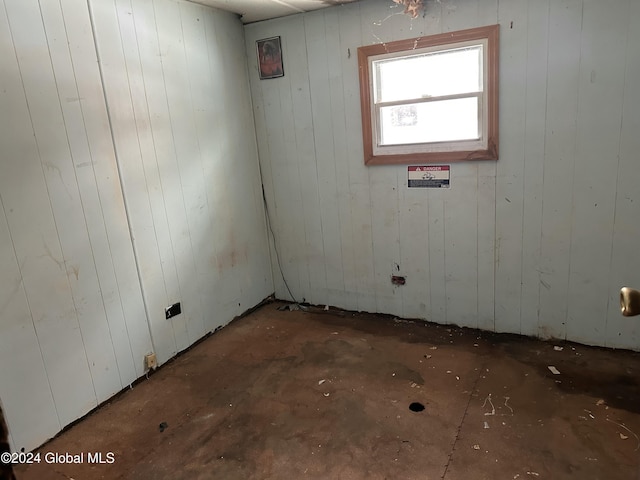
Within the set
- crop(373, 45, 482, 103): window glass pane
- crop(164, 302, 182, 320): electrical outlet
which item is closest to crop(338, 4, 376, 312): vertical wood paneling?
crop(373, 45, 482, 103): window glass pane

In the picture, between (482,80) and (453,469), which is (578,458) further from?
→ (482,80)

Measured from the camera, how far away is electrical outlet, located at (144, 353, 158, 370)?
2.88 m

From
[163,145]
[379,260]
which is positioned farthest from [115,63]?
[379,260]

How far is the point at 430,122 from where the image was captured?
3053mm

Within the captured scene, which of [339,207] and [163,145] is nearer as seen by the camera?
[163,145]

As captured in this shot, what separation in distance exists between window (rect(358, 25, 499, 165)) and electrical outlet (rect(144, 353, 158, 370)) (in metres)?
2.06

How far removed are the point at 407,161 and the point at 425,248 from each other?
2.19 ft

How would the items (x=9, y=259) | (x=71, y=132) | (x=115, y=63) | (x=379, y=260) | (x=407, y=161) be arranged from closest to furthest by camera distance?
1. (x=9, y=259)
2. (x=71, y=132)
3. (x=115, y=63)
4. (x=407, y=161)
5. (x=379, y=260)

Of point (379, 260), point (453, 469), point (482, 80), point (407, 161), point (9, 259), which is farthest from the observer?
point (379, 260)

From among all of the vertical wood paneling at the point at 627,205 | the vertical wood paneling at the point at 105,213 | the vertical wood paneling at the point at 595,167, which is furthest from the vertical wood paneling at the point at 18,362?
the vertical wood paneling at the point at 627,205

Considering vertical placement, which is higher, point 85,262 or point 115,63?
point 115,63

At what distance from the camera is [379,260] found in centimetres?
351

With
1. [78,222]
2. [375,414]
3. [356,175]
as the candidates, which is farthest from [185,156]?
[375,414]

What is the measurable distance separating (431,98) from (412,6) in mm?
585
